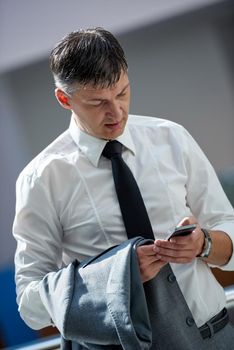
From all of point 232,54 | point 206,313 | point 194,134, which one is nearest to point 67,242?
point 206,313

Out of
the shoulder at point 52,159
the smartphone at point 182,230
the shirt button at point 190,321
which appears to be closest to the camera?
the smartphone at point 182,230

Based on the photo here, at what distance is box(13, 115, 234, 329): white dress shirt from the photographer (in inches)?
56.8

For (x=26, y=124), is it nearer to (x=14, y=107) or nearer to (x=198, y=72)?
(x=14, y=107)

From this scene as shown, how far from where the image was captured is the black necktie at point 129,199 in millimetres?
1413

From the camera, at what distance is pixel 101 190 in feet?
4.86

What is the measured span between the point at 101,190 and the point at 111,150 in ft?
0.33

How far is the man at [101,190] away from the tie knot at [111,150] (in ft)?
0.04

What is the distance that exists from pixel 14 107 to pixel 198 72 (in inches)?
34.5

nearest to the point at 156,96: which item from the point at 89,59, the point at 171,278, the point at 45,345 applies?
the point at 45,345

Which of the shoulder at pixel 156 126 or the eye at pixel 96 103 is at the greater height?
the eye at pixel 96 103

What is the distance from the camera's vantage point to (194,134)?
2.87 metres

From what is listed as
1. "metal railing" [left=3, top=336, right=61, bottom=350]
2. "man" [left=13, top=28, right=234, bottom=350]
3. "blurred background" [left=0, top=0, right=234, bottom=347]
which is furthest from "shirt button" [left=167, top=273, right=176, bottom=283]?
"blurred background" [left=0, top=0, right=234, bottom=347]

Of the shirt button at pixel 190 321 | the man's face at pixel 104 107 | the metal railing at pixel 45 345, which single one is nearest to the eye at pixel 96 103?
the man's face at pixel 104 107

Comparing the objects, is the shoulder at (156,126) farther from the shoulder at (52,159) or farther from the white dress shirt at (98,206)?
the shoulder at (52,159)
